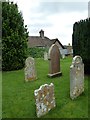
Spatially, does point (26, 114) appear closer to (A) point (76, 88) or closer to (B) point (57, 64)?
(A) point (76, 88)

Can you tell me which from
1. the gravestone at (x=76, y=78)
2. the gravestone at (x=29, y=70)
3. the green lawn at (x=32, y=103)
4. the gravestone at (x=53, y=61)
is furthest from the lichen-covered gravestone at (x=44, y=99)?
the gravestone at (x=53, y=61)

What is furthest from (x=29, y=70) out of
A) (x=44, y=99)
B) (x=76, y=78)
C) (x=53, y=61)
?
(x=44, y=99)

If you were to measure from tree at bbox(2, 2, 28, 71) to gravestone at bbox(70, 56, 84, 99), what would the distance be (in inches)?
444

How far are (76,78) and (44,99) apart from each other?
2.06 meters

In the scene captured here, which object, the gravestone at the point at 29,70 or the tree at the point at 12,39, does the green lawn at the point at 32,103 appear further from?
the tree at the point at 12,39

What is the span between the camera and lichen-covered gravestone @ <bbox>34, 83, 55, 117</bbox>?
336 inches

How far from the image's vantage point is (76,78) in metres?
10.4

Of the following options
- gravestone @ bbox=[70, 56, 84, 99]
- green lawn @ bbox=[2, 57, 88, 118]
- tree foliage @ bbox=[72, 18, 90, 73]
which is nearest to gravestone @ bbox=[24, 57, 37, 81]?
green lawn @ bbox=[2, 57, 88, 118]

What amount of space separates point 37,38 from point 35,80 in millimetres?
51421

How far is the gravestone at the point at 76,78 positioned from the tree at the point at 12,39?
37.0ft

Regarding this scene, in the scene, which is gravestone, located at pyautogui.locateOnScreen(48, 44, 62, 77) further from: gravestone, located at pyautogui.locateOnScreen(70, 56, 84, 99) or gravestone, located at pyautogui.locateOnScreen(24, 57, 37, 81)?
gravestone, located at pyautogui.locateOnScreen(70, 56, 84, 99)

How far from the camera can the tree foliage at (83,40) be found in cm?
1438

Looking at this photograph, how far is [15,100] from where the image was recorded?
414 inches

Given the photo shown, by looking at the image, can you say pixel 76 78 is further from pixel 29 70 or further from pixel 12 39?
pixel 12 39
